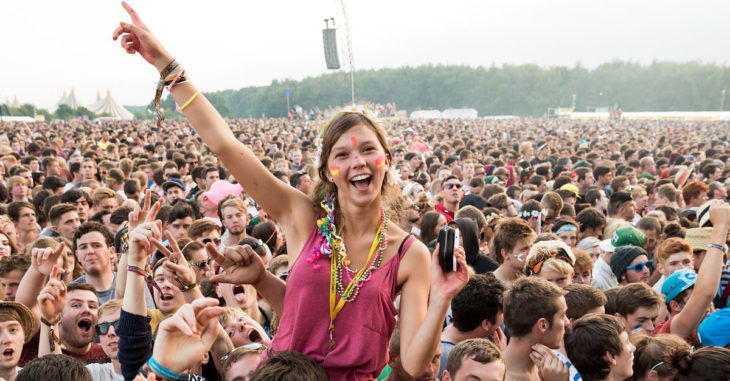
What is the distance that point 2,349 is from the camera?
10.8 feet

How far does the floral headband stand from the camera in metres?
4.49

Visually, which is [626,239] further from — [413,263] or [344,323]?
[344,323]

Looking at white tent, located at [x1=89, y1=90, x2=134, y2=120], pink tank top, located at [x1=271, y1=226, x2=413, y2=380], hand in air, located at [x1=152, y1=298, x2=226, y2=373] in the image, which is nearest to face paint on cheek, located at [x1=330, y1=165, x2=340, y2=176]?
pink tank top, located at [x1=271, y1=226, x2=413, y2=380]

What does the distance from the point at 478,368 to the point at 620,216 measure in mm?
5249

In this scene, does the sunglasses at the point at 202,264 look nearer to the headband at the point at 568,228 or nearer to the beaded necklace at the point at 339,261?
the beaded necklace at the point at 339,261

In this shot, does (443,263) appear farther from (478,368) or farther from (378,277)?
(478,368)

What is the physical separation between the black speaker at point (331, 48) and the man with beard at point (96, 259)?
23263 millimetres

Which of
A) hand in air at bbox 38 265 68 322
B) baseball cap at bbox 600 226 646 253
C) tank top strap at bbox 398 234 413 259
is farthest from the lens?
baseball cap at bbox 600 226 646 253

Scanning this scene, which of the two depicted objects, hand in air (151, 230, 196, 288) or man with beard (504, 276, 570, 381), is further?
man with beard (504, 276, 570, 381)

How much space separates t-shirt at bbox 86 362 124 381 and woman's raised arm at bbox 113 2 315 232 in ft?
6.45

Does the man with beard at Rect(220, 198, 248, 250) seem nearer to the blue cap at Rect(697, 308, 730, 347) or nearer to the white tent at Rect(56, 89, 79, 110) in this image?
the blue cap at Rect(697, 308, 730, 347)

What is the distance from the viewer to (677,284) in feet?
14.5

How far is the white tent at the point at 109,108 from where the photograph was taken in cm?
7388

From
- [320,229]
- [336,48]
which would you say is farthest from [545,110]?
[320,229]
